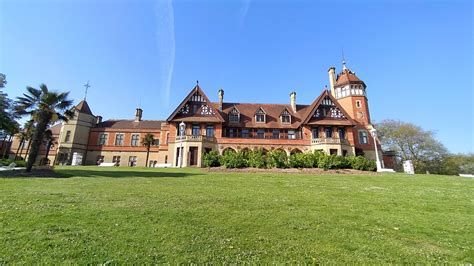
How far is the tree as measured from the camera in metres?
48.0

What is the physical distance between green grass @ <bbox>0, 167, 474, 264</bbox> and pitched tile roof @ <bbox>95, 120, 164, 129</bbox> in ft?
122

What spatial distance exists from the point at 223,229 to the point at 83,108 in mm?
47865

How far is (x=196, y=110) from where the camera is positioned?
35.9m

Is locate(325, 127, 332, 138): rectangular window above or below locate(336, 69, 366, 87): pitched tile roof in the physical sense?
below

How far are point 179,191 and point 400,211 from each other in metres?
8.91

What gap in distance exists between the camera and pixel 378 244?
545 cm

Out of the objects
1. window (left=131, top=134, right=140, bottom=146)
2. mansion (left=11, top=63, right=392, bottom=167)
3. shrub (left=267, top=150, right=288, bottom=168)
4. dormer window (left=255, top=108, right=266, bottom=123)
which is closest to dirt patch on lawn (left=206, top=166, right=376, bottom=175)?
shrub (left=267, top=150, right=288, bottom=168)

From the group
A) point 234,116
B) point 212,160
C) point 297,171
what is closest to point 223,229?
point 297,171

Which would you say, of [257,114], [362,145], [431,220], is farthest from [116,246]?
[362,145]

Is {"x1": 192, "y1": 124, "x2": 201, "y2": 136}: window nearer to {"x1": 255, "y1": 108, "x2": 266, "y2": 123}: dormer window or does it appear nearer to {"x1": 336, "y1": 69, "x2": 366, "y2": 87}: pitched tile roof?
{"x1": 255, "y1": 108, "x2": 266, "y2": 123}: dormer window

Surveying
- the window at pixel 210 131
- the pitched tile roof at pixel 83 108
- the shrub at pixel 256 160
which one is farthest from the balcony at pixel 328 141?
the pitched tile roof at pixel 83 108

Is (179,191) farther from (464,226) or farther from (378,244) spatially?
(464,226)

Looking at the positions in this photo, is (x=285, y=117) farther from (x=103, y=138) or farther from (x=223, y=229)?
(x=223, y=229)

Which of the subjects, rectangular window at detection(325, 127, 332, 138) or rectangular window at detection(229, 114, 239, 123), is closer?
rectangular window at detection(325, 127, 332, 138)
